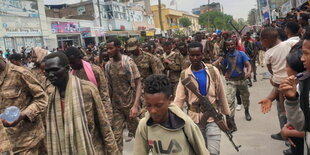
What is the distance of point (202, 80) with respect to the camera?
3543 mm

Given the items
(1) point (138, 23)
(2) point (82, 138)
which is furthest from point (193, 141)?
(1) point (138, 23)

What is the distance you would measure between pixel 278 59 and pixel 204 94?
1633mm

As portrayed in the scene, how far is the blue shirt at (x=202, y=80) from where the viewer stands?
353 cm

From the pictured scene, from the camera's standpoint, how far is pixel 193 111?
3.49m

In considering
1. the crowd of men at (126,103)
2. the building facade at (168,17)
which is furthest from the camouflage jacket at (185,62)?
the building facade at (168,17)

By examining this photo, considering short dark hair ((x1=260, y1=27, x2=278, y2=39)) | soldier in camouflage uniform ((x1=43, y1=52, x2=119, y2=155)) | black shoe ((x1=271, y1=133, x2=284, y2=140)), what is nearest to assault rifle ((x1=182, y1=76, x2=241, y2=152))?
soldier in camouflage uniform ((x1=43, y1=52, x2=119, y2=155))

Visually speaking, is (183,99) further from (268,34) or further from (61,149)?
(268,34)

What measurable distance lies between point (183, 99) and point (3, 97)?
1.93 m

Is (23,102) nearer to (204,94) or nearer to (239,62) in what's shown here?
(204,94)

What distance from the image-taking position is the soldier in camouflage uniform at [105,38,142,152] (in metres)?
4.47

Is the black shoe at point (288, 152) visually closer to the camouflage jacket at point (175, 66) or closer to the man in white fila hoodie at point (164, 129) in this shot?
the man in white fila hoodie at point (164, 129)

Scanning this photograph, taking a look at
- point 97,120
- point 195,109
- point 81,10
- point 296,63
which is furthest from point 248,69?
point 81,10

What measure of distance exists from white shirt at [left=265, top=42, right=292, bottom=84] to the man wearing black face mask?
2.17m

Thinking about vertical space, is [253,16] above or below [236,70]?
above
